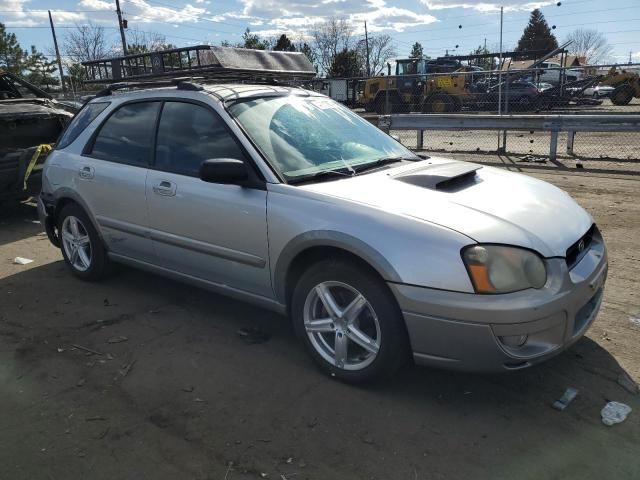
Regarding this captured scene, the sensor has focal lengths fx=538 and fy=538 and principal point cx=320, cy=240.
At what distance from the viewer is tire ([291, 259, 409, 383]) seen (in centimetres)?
284

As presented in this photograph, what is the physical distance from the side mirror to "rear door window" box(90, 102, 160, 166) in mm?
1018

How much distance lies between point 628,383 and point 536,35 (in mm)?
88814

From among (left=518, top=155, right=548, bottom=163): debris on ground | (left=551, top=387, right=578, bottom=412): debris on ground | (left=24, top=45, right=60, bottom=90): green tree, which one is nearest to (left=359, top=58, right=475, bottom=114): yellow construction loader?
(left=518, top=155, right=548, bottom=163): debris on ground

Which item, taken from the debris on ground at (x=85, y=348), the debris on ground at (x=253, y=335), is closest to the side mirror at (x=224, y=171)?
the debris on ground at (x=253, y=335)

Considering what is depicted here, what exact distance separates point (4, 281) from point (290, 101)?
3338mm

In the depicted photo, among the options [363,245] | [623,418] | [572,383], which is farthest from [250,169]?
[623,418]

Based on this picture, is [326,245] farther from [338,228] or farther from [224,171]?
[224,171]

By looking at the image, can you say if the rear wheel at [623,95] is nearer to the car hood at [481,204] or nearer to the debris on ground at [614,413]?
the car hood at [481,204]

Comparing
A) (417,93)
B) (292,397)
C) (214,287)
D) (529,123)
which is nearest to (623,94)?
(417,93)

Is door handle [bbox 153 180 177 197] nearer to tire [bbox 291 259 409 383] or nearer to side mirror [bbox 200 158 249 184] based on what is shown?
side mirror [bbox 200 158 249 184]

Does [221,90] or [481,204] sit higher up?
[221,90]

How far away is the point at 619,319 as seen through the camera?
3.78 meters

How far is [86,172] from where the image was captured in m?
4.56

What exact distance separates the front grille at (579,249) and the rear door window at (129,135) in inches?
117
